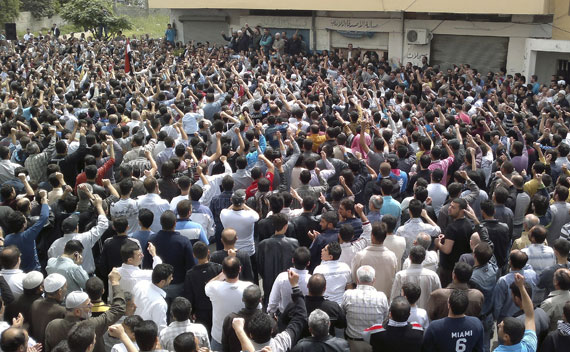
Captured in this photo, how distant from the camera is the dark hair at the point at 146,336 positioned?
3.71 metres

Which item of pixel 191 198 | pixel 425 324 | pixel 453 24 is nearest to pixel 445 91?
pixel 453 24

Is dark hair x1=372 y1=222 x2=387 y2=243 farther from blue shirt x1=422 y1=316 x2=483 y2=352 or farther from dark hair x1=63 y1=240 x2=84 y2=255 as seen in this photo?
dark hair x1=63 y1=240 x2=84 y2=255

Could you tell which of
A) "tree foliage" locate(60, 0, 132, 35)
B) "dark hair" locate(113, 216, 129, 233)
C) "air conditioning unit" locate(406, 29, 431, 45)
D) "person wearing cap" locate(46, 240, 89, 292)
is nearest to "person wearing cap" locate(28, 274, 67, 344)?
"person wearing cap" locate(46, 240, 89, 292)

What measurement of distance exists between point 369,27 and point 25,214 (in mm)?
16453

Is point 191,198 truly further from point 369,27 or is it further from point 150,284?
point 369,27

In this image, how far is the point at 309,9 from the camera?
2067cm

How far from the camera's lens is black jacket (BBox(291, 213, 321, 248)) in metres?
6.00

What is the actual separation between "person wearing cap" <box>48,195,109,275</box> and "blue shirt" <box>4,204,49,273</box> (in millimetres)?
310

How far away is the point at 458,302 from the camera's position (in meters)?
4.09

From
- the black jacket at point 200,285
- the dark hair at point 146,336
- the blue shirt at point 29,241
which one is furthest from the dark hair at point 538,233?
the blue shirt at point 29,241

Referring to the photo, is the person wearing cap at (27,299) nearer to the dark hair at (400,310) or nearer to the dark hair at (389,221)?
the dark hair at (400,310)

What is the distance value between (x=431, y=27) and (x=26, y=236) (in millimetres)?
16241

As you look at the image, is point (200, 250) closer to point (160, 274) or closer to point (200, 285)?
point (200, 285)

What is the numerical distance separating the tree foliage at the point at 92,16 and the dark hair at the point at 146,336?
2498cm
